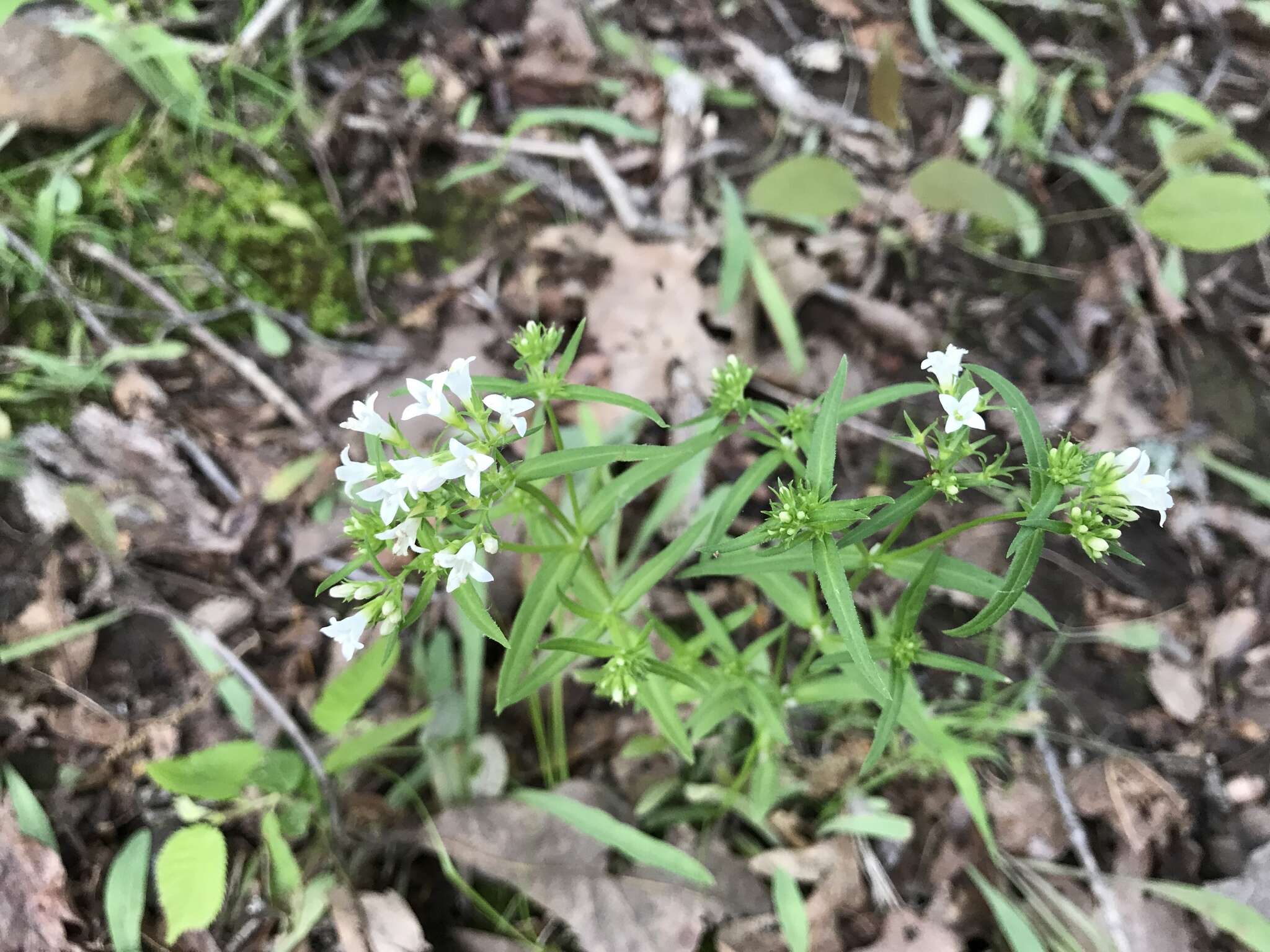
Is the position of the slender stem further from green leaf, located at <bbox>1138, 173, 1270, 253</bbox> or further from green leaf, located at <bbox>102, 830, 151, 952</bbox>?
green leaf, located at <bbox>102, 830, 151, 952</bbox>

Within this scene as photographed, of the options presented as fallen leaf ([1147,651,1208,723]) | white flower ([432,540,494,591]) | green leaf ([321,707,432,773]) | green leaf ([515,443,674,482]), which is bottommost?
fallen leaf ([1147,651,1208,723])

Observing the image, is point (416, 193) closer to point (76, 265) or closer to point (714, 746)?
point (76, 265)

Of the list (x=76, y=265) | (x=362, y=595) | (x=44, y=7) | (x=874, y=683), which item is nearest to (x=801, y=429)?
(x=874, y=683)

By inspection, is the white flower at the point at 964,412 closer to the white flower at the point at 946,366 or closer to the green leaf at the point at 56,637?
the white flower at the point at 946,366

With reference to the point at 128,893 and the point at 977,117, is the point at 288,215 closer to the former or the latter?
the point at 128,893

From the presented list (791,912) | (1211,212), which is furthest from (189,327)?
(1211,212)

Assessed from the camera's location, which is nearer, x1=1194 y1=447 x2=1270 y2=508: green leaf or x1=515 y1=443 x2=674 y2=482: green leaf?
x1=515 y1=443 x2=674 y2=482: green leaf

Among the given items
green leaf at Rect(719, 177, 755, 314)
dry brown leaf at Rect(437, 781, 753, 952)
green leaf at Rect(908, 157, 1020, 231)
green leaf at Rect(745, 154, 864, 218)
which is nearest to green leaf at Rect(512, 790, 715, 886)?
dry brown leaf at Rect(437, 781, 753, 952)

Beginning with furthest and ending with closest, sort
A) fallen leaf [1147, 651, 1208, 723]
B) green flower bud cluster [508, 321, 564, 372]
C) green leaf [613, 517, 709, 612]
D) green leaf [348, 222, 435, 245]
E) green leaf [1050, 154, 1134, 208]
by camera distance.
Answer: green leaf [1050, 154, 1134, 208], green leaf [348, 222, 435, 245], fallen leaf [1147, 651, 1208, 723], green leaf [613, 517, 709, 612], green flower bud cluster [508, 321, 564, 372]
